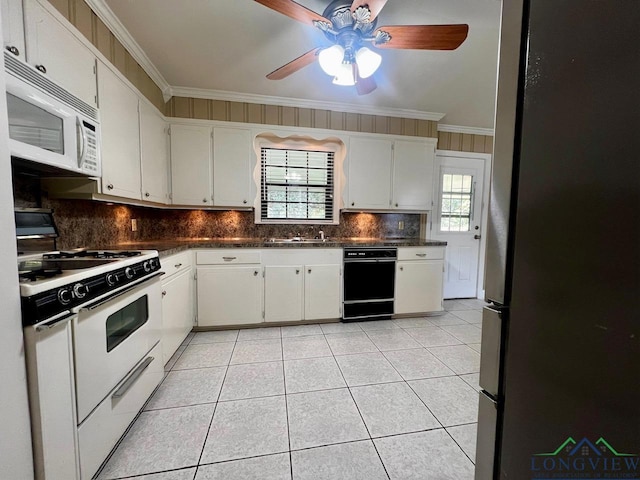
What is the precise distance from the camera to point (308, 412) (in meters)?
1.67

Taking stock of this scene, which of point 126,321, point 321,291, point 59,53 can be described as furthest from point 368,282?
point 59,53

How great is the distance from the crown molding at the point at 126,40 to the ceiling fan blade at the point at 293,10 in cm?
123

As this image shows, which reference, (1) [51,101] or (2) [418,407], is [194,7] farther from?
(2) [418,407]

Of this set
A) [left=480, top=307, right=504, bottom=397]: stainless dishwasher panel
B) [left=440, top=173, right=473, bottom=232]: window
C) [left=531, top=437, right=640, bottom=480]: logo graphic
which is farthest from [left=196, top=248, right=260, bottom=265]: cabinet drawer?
[left=440, top=173, right=473, bottom=232]: window

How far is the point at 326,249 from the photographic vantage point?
3.01 m

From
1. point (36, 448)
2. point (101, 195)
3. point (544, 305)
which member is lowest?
point (36, 448)

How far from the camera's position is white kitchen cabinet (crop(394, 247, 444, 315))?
3219 mm

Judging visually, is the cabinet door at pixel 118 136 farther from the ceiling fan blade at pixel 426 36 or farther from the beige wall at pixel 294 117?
the ceiling fan blade at pixel 426 36

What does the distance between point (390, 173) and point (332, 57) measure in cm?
190

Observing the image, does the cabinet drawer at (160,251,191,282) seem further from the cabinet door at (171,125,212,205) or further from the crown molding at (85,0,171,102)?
the crown molding at (85,0,171,102)

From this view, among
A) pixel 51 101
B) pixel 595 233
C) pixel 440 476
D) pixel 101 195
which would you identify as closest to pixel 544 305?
pixel 595 233

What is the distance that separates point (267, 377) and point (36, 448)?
1292 millimetres

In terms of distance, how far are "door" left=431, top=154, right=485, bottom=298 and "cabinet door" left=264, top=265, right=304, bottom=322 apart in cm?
Result: 228

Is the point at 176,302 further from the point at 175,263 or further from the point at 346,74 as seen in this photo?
the point at 346,74
